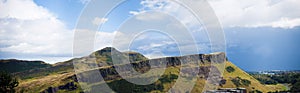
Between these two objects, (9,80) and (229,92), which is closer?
(9,80)

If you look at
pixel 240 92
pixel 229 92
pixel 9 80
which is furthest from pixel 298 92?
pixel 9 80

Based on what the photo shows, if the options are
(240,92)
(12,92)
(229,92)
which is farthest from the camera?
(240,92)

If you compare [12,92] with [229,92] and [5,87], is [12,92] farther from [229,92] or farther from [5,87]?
[229,92]

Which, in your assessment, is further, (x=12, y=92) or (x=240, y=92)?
(x=240, y=92)

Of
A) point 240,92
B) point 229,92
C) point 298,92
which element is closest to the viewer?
point 229,92

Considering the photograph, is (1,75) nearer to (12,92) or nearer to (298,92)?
(12,92)

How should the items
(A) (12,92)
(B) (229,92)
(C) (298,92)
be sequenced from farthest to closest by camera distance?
1. (C) (298,92)
2. (B) (229,92)
3. (A) (12,92)

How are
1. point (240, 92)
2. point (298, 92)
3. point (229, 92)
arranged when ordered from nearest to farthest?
point (229, 92), point (240, 92), point (298, 92)

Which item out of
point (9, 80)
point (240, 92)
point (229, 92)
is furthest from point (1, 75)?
point (240, 92)

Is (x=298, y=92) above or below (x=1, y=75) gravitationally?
below
